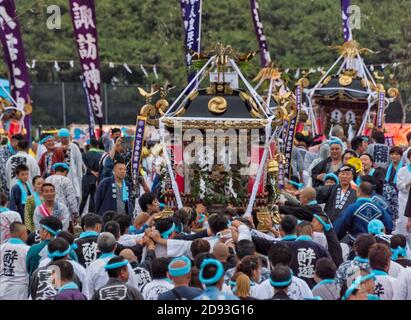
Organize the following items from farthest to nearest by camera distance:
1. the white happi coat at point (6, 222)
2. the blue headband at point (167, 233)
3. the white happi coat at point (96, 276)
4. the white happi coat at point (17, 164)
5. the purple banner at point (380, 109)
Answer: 1. the purple banner at point (380, 109)
2. the white happi coat at point (17, 164)
3. the white happi coat at point (6, 222)
4. the blue headband at point (167, 233)
5. the white happi coat at point (96, 276)

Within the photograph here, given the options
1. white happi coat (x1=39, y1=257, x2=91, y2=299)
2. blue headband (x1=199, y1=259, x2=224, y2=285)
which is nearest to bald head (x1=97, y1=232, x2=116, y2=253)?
white happi coat (x1=39, y1=257, x2=91, y2=299)

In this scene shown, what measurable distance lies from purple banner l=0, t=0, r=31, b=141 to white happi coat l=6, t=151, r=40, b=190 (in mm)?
3434

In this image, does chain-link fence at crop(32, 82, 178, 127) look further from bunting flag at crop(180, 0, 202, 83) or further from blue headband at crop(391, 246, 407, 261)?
blue headband at crop(391, 246, 407, 261)

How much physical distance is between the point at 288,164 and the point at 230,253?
214 inches

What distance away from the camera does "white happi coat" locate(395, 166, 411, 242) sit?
683 inches

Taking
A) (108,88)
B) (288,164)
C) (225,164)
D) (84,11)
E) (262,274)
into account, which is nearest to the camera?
(262,274)

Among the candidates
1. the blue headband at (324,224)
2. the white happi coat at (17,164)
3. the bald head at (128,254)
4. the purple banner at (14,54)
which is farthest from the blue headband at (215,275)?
the purple banner at (14,54)

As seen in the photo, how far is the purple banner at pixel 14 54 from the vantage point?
2197 centimetres

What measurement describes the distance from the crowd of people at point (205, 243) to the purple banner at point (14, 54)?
393 cm

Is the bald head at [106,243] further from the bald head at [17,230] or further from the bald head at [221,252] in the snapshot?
the bald head at [17,230]

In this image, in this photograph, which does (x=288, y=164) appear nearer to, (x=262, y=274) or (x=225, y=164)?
(x=225, y=164)

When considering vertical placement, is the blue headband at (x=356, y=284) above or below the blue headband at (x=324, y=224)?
above
